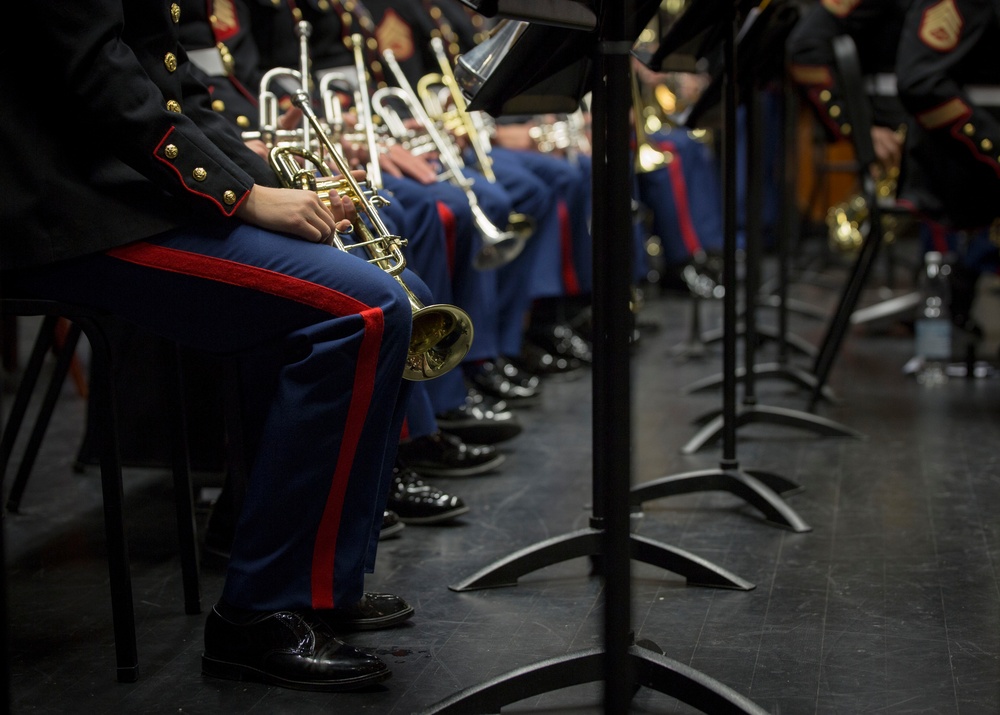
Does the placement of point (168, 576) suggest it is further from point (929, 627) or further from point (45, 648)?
point (929, 627)

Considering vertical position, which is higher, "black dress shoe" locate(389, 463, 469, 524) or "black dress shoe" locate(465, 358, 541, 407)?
"black dress shoe" locate(389, 463, 469, 524)

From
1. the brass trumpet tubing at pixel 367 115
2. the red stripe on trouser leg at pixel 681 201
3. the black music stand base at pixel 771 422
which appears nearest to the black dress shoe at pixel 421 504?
the brass trumpet tubing at pixel 367 115

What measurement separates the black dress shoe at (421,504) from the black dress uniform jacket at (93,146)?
0.80 m

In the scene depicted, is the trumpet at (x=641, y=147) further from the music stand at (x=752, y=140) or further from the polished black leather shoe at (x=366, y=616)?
the polished black leather shoe at (x=366, y=616)

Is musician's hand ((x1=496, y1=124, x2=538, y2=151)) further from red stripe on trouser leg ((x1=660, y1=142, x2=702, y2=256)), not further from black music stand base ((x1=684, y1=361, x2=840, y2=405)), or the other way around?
red stripe on trouser leg ((x1=660, y1=142, x2=702, y2=256))

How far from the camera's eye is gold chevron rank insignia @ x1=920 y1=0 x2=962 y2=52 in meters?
2.80

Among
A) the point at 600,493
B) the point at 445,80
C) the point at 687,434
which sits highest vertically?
the point at 445,80

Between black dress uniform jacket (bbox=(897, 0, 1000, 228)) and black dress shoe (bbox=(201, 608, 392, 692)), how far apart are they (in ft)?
6.71

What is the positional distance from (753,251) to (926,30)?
0.68 m

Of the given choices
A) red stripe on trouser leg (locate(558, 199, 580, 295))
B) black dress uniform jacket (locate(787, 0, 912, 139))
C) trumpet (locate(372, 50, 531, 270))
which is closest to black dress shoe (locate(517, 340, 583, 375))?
red stripe on trouser leg (locate(558, 199, 580, 295))

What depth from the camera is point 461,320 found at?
1678 mm

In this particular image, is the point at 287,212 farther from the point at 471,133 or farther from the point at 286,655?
the point at 471,133

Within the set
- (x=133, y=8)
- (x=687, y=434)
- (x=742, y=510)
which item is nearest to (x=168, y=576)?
(x=133, y=8)

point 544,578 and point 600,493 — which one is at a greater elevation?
point 600,493
